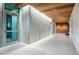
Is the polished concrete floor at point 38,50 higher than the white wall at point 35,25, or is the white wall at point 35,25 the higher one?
the white wall at point 35,25

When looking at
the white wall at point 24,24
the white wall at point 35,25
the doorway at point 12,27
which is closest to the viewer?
the doorway at point 12,27

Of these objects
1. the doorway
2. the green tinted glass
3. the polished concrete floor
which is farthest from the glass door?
the polished concrete floor

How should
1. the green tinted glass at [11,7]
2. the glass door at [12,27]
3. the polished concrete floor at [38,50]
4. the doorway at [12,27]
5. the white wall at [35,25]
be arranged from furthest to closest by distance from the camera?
the white wall at [35,25]
the glass door at [12,27]
the doorway at [12,27]
the green tinted glass at [11,7]
the polished concrete floor at [38,50]

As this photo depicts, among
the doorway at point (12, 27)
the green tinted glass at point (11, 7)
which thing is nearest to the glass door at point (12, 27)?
the doorway at point (12, 27)

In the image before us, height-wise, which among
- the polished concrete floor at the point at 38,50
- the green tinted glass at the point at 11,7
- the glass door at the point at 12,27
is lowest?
the polished concrete floor at the point at 38,50

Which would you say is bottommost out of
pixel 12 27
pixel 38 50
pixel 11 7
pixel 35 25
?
pixel 38 50

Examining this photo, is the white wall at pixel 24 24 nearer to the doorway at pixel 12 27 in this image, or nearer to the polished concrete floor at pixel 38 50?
the doorway at pixel 12 27

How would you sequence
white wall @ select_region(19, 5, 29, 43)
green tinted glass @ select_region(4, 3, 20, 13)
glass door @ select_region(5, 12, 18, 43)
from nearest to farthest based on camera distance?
green tinted glass @ select_region(4, 3, 20, 13) < glass door @ select_region(5, 12, 18, 43) < white wall @ select_region(19, 5, 29, 43)

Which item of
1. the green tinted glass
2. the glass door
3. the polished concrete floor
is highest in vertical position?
the green tinted glass

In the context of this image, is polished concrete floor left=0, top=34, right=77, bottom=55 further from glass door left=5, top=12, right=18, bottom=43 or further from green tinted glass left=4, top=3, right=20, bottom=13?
green tinted glass left=4, top=3, right=20, bottom=13

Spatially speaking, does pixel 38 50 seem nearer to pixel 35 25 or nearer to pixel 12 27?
pixel 12 27

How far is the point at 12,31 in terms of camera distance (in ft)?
29.3

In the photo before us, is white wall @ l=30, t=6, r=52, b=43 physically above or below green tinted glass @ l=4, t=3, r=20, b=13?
below

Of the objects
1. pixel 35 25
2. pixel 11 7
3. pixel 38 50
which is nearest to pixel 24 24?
pixel 35 25
